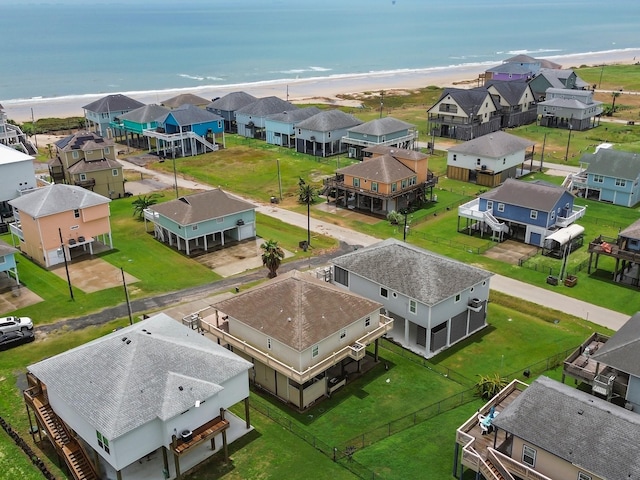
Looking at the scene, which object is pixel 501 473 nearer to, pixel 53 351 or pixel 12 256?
pixel 53 351

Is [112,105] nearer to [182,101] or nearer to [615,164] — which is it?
[182,101]

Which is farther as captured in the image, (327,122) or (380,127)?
(327,122)

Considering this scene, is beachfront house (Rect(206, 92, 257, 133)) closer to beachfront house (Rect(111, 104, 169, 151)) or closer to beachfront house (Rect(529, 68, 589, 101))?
beachfront house (Rect(111, 104, 169, 151))

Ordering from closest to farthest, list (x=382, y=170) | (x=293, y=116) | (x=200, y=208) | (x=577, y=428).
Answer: (x=577, y=428)
(x=200, y=208)
(x=382, y=170)
(x=293, y=116)

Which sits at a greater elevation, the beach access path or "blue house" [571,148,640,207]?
"blue house" [571,148,640,207]

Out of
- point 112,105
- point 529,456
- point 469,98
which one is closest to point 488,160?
point 469,98

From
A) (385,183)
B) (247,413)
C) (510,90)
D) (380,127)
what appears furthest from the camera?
(510,90)

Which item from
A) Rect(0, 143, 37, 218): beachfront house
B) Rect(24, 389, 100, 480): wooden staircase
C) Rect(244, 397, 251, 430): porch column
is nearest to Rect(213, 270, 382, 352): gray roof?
Rect(244, 397, 251, 430): porch column

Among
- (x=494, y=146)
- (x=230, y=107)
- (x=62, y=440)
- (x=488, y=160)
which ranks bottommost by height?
(x=62, y=440)
